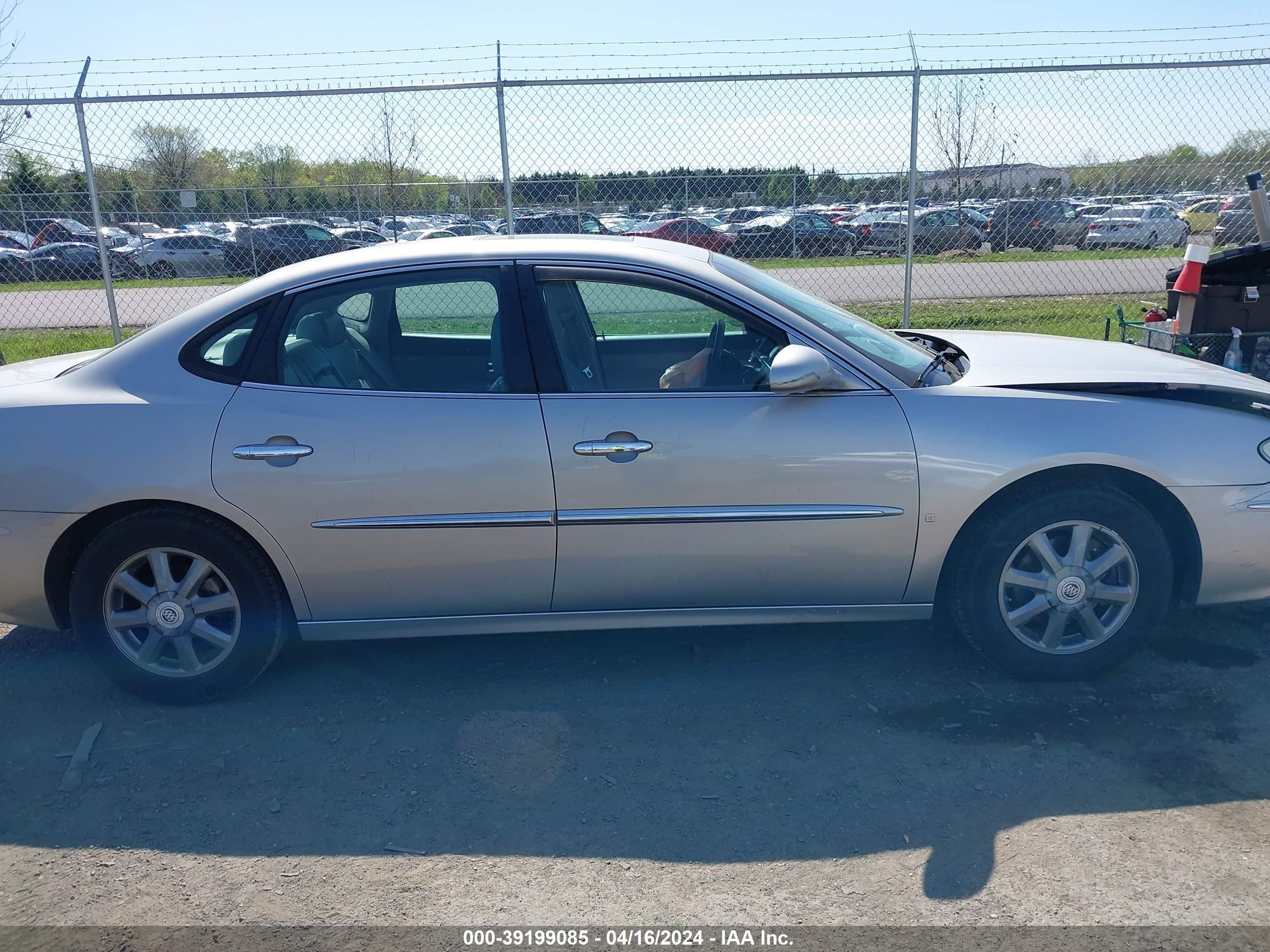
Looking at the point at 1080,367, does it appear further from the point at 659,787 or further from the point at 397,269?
the point at 397,269

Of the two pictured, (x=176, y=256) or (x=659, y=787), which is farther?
(x=176, y=256)

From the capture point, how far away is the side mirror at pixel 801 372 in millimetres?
3547

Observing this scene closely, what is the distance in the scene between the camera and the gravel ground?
2.76m

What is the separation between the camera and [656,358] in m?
4.18

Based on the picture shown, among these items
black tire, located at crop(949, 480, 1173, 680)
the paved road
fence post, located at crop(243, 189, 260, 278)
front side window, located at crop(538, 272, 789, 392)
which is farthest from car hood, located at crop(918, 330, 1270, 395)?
fence post, located at crop(243, 189, 260, 278)

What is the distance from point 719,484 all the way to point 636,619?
608 millimetres

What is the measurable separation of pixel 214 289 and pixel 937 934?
10150 millimetres

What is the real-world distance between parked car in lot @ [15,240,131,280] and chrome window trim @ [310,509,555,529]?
6964mm

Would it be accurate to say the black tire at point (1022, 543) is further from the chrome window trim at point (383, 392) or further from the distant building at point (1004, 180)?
the distant building at point (1004, 180)

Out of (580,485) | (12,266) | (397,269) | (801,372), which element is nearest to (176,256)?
(12,266)

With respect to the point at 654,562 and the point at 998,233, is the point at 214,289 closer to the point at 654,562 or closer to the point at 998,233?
the point at 998,233

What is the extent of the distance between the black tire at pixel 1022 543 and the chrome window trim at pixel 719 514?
35cm

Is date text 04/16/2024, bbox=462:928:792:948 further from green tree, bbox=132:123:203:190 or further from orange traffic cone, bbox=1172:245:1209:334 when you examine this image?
green tree, bbox=132:123:203:190

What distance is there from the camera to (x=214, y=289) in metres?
10.7
